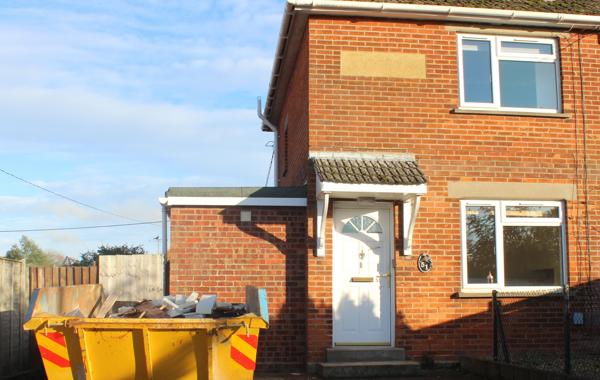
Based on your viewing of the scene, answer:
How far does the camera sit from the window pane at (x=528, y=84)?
38.9 feet

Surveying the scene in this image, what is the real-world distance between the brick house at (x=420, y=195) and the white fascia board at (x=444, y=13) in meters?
0.03

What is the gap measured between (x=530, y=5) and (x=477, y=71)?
1642mm

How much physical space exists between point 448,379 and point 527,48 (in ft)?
18.9

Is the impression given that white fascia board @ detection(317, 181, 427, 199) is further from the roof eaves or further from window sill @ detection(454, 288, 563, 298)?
the roof eaves

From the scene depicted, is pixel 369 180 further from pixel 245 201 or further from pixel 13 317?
pixel 13 317

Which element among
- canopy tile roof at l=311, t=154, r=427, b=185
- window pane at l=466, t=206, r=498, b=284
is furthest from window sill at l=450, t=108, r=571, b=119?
window pane at l=466, t=206, r=498, b=284

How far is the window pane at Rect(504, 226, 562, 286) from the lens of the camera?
1150 centimetres

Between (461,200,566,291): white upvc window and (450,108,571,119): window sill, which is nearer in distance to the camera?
(461,200,566,291): white upvc window

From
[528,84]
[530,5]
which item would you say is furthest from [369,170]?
[530,5]

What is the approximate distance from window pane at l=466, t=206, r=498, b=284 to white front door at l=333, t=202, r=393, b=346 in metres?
1.36

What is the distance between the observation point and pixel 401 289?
11.1m

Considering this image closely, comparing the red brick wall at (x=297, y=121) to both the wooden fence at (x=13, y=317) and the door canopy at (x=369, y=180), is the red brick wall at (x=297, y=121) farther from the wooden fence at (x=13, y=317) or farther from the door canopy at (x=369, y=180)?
the wooden fence at (x=13, y=317)

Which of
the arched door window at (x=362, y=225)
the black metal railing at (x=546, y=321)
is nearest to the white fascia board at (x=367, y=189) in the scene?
the arched door window at (x=362, y=225)

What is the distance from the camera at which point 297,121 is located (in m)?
13.3
